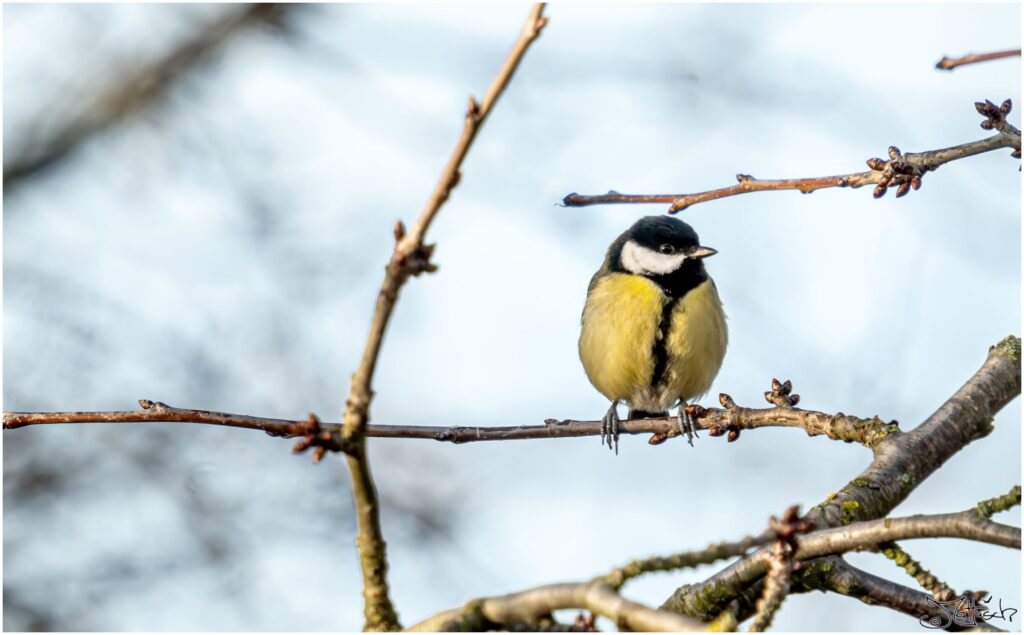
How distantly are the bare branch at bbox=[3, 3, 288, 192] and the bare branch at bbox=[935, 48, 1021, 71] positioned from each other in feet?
13.9

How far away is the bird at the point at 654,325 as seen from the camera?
170 inches

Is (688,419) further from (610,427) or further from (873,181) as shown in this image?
(873,181)

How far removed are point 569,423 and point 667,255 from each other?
1600 millimetres

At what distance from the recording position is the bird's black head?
4.48 m

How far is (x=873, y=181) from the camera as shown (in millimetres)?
2475

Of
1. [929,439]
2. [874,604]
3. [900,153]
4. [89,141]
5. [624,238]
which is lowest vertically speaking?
[874,604]

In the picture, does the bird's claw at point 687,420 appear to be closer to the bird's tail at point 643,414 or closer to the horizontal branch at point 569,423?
the horizontal branch at point 569,423

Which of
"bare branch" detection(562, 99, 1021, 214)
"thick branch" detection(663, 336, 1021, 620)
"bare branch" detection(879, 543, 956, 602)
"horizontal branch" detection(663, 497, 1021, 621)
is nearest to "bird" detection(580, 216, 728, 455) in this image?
"thick branch" detection(663, 336, 1021, 620)

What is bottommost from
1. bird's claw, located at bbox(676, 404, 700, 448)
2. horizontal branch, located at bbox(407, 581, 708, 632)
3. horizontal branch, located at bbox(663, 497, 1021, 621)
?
horizontal branch, located at bbox(407, 581, 708, 632)

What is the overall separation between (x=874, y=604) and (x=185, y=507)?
3.95 meters

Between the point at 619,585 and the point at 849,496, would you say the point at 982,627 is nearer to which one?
the point at 849,496

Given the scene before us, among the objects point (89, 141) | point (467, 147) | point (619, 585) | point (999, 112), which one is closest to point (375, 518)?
point (619, 585)

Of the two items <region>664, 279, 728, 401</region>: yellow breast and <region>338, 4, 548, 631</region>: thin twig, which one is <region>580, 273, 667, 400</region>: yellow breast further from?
<region>338, 4, 548, 631</region>: thin twig

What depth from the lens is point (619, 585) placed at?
148 cm
